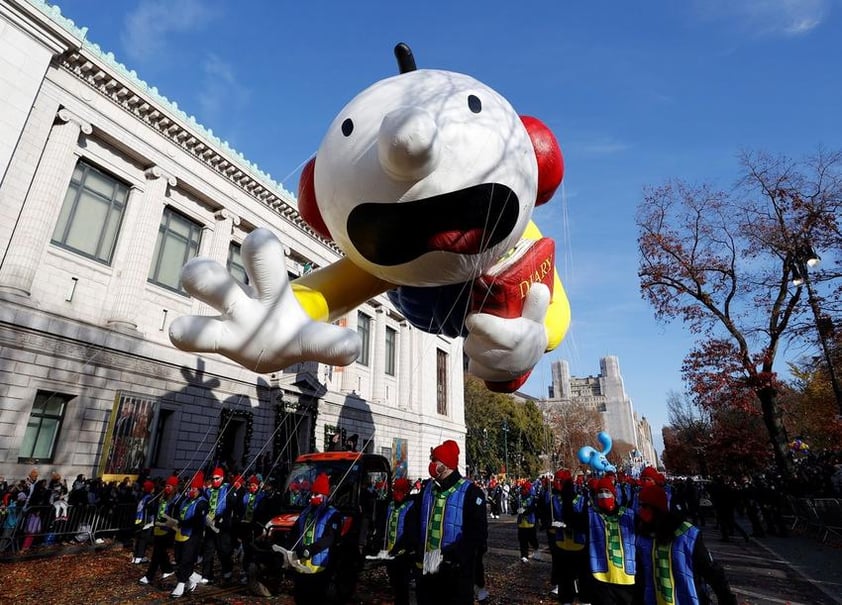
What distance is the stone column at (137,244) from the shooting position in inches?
602

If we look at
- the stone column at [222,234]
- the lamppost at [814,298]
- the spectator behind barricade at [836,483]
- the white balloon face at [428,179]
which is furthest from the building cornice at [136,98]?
the spectator behind barricade at [836,483]

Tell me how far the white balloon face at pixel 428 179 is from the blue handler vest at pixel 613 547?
12.4ft

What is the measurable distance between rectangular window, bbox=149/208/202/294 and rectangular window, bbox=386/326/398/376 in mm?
13498

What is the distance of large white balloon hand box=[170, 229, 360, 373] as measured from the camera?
9.86 feet

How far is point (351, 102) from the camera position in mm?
3045

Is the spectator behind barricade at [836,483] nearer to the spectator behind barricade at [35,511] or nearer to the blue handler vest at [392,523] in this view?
the blue handler vest at [392,523]

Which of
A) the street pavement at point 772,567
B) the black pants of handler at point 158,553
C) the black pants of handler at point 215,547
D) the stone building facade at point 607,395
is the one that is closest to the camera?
the street pavement at point 772,567

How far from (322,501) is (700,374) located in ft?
43.1

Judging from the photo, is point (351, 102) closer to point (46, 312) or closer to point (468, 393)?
point (46, 312)

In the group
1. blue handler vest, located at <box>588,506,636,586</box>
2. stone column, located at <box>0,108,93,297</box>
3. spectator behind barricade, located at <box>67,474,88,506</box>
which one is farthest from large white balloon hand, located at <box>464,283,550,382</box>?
stone column, located at <box>0,108,93,297</box>

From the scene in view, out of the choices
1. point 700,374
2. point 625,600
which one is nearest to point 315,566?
point 625,600

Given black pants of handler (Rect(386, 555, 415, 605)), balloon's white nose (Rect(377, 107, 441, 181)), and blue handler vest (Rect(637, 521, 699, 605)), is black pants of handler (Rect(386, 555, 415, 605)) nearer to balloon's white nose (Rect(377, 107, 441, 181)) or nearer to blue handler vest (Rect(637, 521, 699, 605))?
blue handler vest (Rect(637, 521, 699, 605))

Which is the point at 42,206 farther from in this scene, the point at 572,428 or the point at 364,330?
the point at 572,428

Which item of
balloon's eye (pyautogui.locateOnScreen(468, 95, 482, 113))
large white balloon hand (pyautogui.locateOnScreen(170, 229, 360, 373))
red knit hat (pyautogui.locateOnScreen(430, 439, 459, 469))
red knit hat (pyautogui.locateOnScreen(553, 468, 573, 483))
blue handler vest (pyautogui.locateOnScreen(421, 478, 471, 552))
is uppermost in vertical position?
balloon's eye (pyautogui.locateOnScreen(468, 95, 482, 113))
